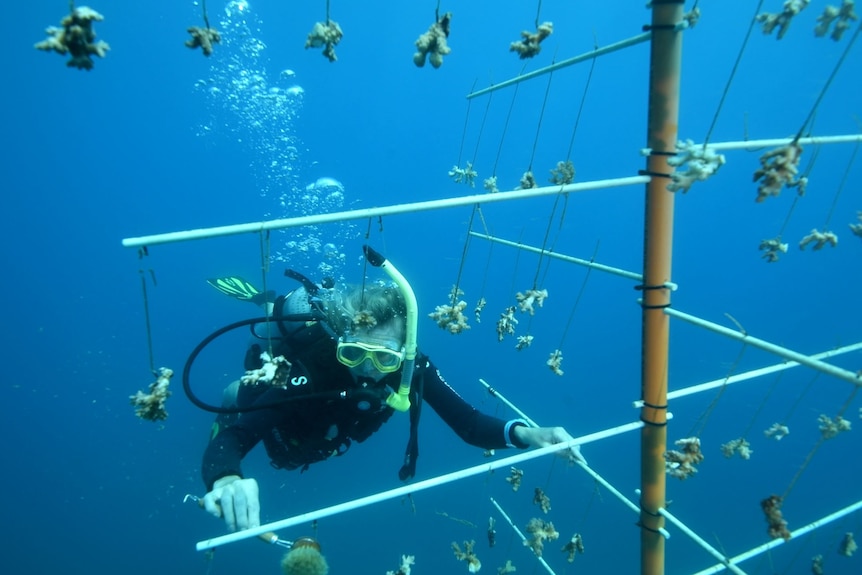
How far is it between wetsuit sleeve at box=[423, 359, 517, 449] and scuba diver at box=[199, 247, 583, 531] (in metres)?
0.01

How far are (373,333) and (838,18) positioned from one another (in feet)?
10.8

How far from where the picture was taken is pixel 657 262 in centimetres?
287

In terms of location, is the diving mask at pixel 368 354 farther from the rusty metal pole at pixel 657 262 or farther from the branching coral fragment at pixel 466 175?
the branching coral fragment at pixel 466 175

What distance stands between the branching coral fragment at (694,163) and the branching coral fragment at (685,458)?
1651 mm

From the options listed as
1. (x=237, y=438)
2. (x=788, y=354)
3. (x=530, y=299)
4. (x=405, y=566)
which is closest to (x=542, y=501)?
(x=405, y=566)

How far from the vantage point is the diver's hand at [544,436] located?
10.6ft

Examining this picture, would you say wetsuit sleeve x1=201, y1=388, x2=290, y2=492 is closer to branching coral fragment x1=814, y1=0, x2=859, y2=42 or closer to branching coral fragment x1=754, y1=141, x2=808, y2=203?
branching coral fragment x1=754, y1=141, x2=808, y2=203

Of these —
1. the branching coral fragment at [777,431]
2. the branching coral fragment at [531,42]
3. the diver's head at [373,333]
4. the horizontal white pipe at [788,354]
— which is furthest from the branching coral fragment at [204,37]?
the branching coral fragment at [777,431]

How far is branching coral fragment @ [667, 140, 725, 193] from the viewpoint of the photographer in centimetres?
227

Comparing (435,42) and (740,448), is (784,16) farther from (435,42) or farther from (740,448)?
(740,448)

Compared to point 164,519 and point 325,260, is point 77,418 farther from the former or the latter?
point 325,260

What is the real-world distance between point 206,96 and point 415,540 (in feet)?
64.3

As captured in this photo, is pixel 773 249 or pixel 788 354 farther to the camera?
pixel 773 249

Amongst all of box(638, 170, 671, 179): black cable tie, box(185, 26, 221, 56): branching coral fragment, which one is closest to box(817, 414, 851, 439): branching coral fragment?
box(638, 170, 671, 179): black cable tie
